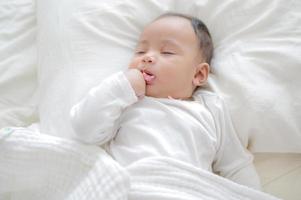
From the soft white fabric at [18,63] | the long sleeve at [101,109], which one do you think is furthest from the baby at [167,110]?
the soft white fabric at [18,63]

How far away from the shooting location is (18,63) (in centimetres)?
129

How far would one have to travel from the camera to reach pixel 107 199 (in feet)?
3.01

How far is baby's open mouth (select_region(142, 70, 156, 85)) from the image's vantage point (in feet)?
3.58

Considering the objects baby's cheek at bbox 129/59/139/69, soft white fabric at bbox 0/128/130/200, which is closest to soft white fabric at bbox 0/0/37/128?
soft white fabric at bbox 0/128/130/200

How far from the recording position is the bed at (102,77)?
1.02m

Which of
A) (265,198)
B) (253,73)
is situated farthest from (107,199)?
(253,73)

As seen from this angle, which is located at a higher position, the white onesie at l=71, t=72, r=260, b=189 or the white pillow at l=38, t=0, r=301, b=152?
the white pillow at l=38, t=0, r=301, b=152

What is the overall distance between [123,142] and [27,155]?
0.22m

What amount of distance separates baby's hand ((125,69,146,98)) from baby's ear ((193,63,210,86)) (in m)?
0.17

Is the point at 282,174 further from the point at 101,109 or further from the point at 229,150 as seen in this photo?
the point at 101,109

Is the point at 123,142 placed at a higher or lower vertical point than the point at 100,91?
lower

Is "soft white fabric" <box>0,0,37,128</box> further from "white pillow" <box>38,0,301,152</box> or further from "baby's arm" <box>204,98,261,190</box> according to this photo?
"baby's arm" <box>204,98,261,190</box>

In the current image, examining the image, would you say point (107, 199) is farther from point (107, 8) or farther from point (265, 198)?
point (107, 8)

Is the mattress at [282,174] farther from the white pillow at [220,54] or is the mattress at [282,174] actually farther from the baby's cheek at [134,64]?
the baby's cheek at [134,64]
